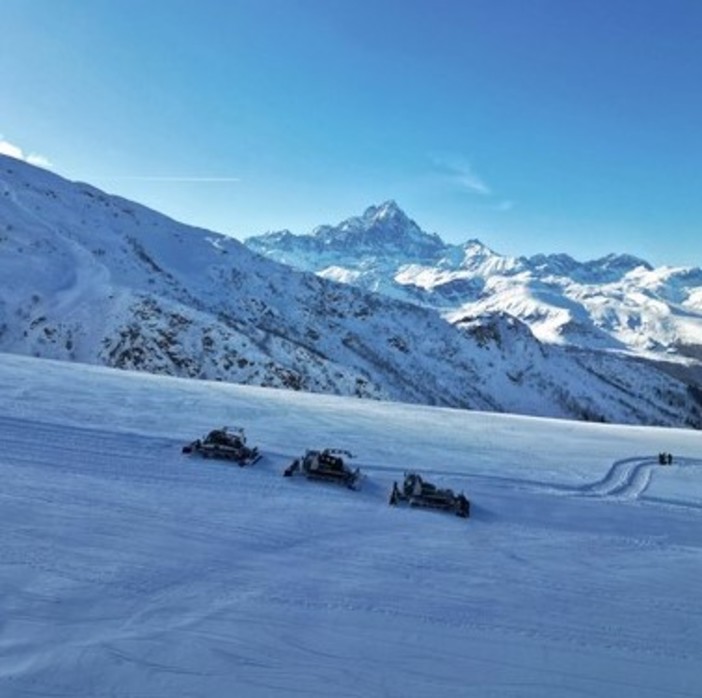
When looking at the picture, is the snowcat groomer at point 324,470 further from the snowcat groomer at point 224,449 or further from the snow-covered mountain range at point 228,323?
the snow-covered mountain range at point 228,323

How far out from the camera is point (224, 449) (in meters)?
18.3

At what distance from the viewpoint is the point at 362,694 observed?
27.7 ft

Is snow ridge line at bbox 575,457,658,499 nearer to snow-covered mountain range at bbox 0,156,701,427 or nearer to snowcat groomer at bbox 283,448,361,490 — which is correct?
snowcat groomer at bbox 283,448,361,490

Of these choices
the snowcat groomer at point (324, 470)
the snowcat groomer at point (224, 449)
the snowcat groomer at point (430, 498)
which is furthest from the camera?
the snowcat groomer at point (224, 449)

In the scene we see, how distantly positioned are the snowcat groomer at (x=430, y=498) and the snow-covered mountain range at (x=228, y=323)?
127 ft

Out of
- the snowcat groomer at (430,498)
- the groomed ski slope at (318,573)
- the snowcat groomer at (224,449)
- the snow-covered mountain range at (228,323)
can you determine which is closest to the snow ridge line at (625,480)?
the groomed ski slope at (318,573)

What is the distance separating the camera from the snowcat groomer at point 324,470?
57.5 ft

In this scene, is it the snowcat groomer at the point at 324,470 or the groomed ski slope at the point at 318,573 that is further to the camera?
the snowcat groomer at the point at 324,470

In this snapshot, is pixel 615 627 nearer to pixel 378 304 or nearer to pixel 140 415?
pixel 140 415

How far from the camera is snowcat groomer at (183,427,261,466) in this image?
60.0 ft

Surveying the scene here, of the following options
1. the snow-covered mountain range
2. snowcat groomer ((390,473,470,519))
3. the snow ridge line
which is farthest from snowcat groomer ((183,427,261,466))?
the snow-covered mountain range

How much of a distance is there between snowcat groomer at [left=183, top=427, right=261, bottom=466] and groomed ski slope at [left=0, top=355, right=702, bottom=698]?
40 cm

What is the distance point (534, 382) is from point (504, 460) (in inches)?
5277

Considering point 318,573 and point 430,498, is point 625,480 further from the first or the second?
point 318,573
